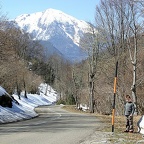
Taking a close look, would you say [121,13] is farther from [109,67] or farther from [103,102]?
[103,102]

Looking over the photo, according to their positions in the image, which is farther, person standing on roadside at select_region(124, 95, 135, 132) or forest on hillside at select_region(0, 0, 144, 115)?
forest on hillside at select_region(0, 0, 144, 115)

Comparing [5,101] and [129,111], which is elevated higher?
[5,101]

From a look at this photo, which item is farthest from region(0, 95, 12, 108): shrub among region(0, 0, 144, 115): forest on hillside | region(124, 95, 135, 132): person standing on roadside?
region(124, 95, 135, 132): person standing on roadside

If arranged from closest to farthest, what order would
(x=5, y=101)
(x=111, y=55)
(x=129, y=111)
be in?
(x=129, y=111), (x=5, y=101), (x=111, y=55)

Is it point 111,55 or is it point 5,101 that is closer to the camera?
point 5,101

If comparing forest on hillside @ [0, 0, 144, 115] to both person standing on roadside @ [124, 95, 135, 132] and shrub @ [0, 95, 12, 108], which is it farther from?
person standing on roadside @ [124, 95, 135, 132]

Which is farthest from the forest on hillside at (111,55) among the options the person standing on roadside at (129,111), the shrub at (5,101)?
the person standing on roadside at (129,111)

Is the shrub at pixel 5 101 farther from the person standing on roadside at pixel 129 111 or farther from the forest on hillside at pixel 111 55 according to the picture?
the person standing on roadside at pixel 129 111

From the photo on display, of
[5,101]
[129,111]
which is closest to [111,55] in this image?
[5,101]

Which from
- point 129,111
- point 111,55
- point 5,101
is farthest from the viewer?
point 111,55

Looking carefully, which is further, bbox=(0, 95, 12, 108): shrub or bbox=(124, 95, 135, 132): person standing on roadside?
bbox=(0, 95, 12, 108): shrub

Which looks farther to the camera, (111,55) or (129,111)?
(111,55)

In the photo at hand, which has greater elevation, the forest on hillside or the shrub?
the forest on hillside

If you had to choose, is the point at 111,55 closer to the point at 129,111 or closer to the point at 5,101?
the point at 5,101
